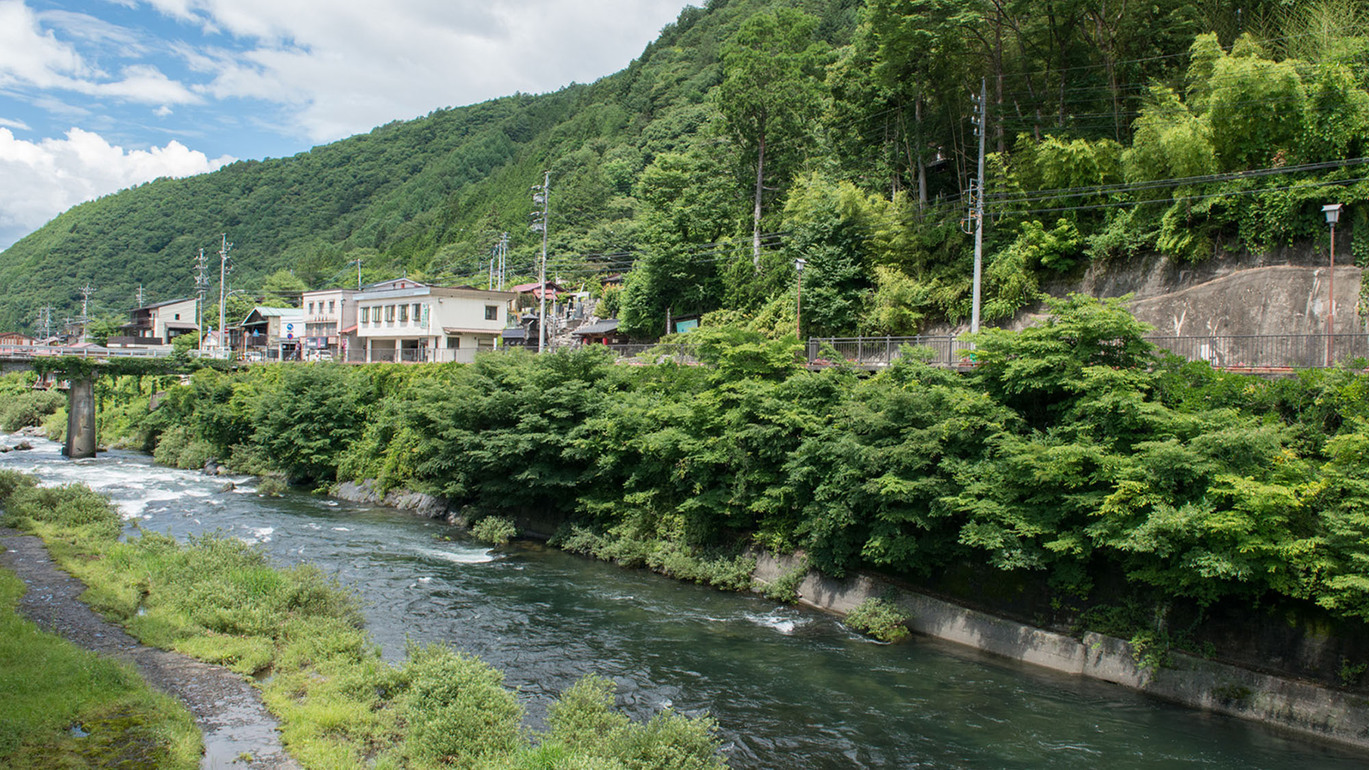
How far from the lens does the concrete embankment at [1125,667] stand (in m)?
15.6

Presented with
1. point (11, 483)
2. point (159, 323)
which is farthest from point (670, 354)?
point (159, 323)

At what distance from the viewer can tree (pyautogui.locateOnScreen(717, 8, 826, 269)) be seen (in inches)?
1889

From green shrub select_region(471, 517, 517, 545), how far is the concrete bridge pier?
37.5 metres

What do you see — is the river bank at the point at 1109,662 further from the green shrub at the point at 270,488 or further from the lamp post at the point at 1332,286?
the green shrub at the point at 270,488

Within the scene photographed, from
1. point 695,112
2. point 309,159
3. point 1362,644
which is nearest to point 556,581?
point 1362,644

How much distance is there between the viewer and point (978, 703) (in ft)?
55.3

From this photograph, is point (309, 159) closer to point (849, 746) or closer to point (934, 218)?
point (934, 218)

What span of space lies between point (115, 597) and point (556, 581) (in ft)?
38.2

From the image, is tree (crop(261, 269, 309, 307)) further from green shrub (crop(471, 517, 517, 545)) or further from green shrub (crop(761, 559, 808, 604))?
green shrub (crop(761, 559, 808, 604))

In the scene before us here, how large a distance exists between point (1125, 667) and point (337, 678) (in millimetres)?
17058

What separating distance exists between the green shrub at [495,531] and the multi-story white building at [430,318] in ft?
106

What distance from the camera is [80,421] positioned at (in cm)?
5225

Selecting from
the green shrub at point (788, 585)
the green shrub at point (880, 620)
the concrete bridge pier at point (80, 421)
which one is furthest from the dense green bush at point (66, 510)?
the concrete bridge pier at point (80, 421)

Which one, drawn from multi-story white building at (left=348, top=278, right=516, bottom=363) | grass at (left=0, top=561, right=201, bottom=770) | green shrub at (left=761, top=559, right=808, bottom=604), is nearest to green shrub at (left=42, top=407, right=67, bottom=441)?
multi-story white building at (left=348, top=278, right=516, bottom=363)
